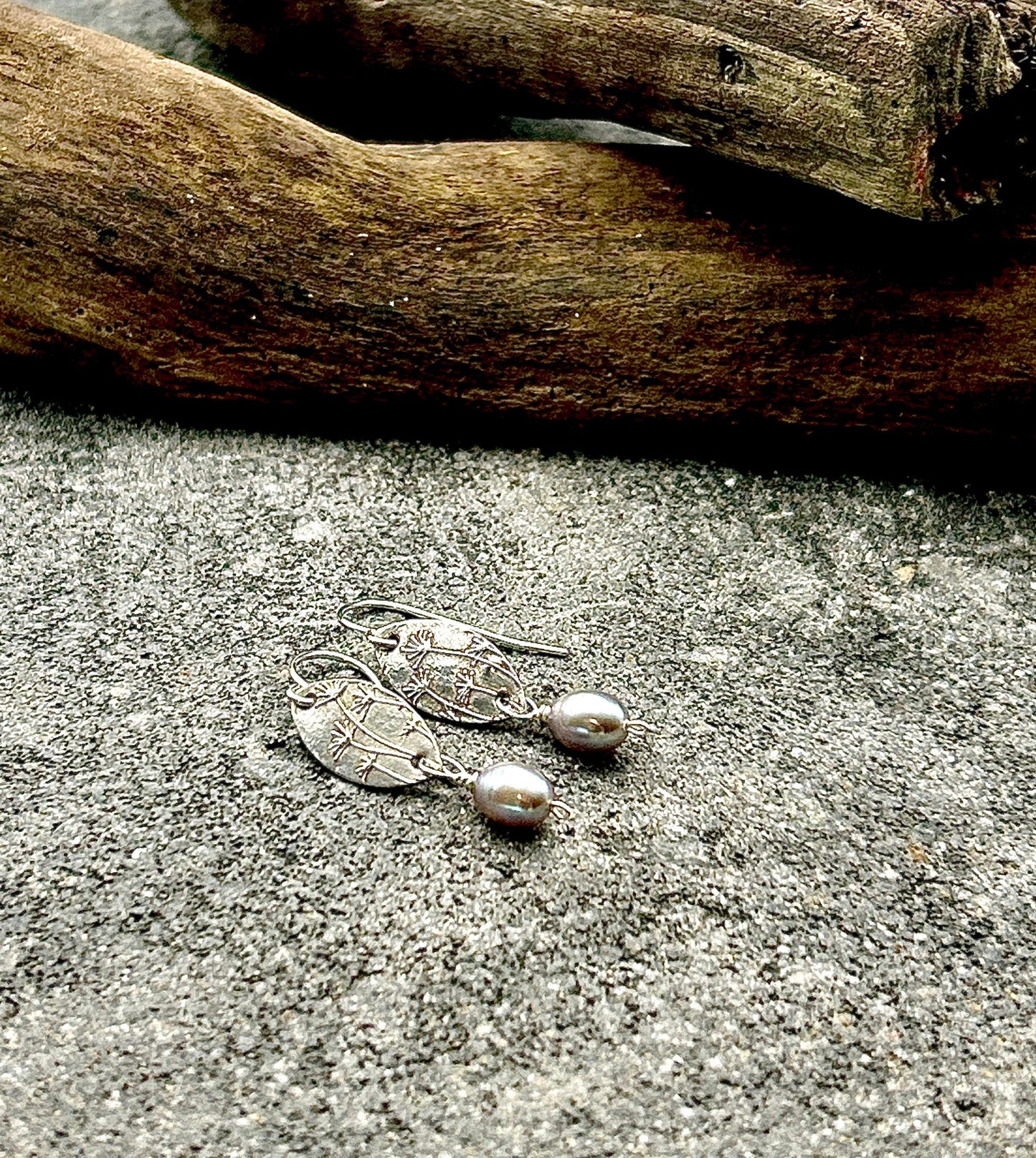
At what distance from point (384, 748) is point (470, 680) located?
13cm

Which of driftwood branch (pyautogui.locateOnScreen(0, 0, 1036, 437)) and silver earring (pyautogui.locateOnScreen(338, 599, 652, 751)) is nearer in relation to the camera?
silver earring (pyautogui.locateOnScreen(338, 599, 652, 751))

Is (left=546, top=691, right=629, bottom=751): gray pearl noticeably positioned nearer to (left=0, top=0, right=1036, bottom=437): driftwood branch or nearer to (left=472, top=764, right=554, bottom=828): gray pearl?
(left=472, top=764, right=554, bottom=828): gray pearl

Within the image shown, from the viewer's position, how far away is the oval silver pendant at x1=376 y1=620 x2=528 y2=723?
50.3 inches

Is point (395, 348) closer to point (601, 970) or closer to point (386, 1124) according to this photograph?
point (601, 970)

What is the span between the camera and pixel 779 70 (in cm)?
138

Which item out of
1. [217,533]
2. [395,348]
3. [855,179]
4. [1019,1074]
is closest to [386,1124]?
[1019,1074]

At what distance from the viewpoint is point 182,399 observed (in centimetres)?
159

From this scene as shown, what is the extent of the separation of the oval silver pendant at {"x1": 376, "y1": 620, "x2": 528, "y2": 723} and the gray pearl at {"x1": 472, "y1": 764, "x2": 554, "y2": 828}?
129 mm

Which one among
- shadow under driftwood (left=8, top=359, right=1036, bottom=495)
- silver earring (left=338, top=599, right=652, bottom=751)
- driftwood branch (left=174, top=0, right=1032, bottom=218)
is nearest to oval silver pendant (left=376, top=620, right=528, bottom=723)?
silver earring (left=338, top=599, right=652, bottom=751)

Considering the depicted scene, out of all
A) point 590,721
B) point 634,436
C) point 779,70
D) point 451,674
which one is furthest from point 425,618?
point 779,70

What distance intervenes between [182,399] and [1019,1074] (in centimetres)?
123

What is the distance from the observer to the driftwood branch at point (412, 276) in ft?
4.95

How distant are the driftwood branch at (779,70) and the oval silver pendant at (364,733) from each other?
0.78 m

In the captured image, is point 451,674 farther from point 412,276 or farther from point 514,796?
point 412,276
